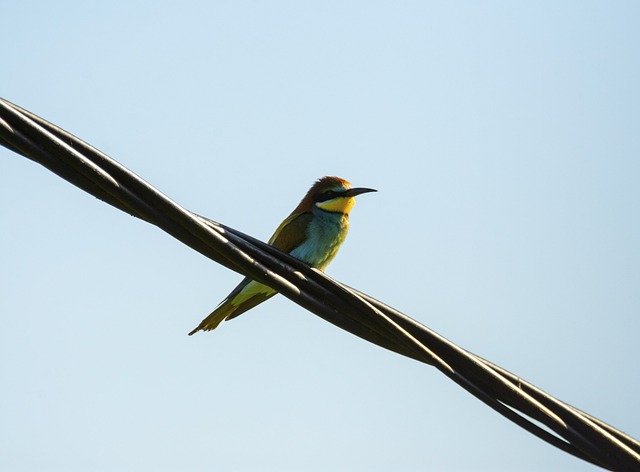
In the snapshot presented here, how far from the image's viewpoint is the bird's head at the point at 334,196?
5.43 m

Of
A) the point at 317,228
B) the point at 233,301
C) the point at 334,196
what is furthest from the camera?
the point at 334,196

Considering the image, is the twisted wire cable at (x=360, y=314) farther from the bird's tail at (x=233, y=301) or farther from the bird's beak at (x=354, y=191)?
the bird's beak at (x=354, y=191)

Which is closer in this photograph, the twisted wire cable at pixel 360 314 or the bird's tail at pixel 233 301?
the twisted wire cable at pixel 360 314

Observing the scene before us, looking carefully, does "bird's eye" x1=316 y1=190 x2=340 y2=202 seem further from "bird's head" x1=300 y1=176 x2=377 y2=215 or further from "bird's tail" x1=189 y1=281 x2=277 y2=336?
"bird's tail" x1=189 y1=281 x2=277 y2=336

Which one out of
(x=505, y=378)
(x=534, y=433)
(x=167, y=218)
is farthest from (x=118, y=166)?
(x=534, y=433)

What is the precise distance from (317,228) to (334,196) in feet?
0.78

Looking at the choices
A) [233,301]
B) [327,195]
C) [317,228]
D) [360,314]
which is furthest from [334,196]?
[360,314]

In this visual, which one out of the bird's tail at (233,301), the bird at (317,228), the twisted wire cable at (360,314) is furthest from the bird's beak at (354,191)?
the twisted wire cable at (360,314)

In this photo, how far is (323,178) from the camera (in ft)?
18.4

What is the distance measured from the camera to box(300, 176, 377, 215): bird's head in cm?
543

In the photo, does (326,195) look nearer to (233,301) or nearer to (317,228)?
(317,228)

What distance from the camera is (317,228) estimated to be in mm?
5309

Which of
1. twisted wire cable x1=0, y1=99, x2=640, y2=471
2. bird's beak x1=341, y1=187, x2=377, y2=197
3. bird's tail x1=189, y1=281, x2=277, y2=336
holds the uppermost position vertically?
bird's beak x1=341, y1=187, x2=377, y2=197

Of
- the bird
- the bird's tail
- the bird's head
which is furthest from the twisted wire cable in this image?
the bird's head
